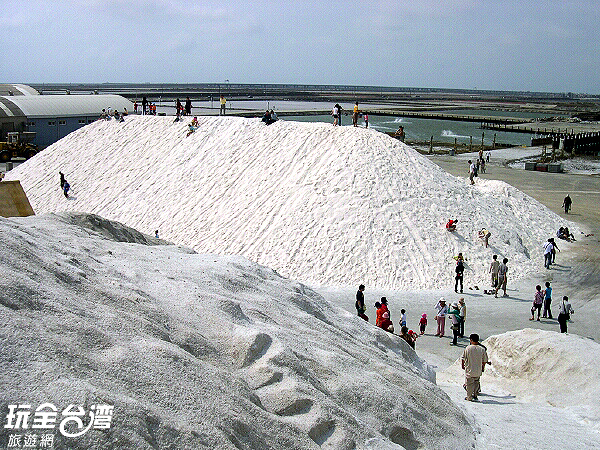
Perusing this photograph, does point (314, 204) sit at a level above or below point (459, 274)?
→ above

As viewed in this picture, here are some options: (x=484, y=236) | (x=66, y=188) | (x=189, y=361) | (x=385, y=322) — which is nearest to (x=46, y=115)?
(x=66, y=188)

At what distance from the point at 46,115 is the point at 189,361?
42.0 m

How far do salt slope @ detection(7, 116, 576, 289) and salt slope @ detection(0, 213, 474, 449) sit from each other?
8419 millimetres

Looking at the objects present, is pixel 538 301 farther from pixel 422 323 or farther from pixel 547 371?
pixel 547 371

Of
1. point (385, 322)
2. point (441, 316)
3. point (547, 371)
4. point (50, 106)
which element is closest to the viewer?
point (547, 371)

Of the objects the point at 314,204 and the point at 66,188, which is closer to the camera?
the point at 314,204

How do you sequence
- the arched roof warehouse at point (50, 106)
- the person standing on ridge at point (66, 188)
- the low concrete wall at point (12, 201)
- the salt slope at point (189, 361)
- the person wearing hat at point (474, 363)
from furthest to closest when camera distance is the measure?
the arched roof warehouse at point (50, 106), the person standing on ridge at point (66, 188), the low concrete wall at point (12, 201), the person wearing hat at point (474, 363), the salt slope at point (189, 361)

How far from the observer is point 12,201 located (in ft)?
45.6

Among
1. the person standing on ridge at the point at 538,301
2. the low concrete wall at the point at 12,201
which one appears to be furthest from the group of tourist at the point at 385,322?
the low concrete wall at the point at 12,201

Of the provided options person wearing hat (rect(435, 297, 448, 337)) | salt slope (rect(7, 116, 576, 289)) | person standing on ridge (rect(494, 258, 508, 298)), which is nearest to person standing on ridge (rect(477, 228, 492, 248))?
salt slope (rect(7, 116, 576, 289))

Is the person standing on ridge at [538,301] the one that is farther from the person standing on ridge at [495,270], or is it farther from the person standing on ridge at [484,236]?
the person standing on ridge at [484,236]

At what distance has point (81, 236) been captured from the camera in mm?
9828

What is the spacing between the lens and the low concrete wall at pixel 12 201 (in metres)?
13.6

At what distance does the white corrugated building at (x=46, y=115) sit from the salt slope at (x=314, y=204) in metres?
18.8
